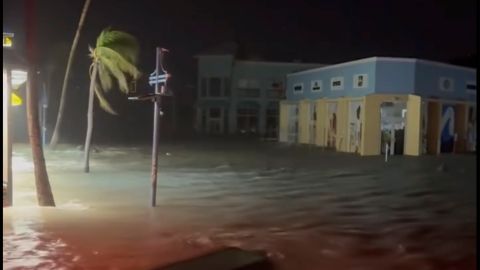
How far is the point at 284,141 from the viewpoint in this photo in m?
41.8

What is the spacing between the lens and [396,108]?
29.3 m

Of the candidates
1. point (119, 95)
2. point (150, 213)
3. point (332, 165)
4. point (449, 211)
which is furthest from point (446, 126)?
point (119, 95)

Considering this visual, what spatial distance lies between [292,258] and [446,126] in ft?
81.7

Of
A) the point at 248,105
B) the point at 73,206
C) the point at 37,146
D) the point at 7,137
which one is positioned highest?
the point at 248,105

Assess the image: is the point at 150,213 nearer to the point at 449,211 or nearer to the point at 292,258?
the point at 292,258

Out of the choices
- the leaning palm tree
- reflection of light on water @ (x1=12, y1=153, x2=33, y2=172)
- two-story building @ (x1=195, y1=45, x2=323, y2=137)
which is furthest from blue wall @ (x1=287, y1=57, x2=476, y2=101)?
two-story building @ (x1=195, y1=45, x2=323, y2=137)

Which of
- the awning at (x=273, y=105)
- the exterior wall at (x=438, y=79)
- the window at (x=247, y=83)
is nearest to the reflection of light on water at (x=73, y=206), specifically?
the exterior wall at (x=438, y=79)

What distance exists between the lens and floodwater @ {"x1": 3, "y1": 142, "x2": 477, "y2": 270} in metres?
7.98

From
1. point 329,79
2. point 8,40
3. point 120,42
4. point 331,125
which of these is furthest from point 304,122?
point 8,40

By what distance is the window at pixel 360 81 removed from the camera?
1218 inches

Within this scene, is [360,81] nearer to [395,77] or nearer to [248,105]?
[395,77]

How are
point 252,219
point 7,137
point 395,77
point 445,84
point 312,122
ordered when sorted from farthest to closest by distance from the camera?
point 312,122 < point 445,84 < point 395,77 < point 7,137 < point 252,219

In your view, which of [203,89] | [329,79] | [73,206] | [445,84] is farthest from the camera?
[203,89]

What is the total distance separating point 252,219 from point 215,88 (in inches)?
1720
